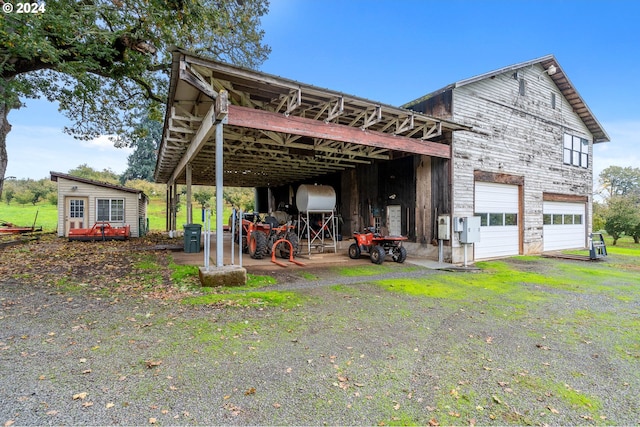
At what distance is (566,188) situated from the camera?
13336 millimetres

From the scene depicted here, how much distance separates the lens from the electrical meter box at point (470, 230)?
29.9ft

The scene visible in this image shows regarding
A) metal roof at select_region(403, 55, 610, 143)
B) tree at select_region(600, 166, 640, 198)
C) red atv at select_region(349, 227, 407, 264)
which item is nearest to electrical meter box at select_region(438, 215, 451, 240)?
red atv at select_region(349, 227, 407, 264)

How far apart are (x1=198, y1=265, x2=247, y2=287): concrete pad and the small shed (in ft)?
38.7

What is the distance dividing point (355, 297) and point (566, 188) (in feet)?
43.2

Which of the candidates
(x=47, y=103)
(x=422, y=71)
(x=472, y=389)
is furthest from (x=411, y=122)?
(x=422, y=71)

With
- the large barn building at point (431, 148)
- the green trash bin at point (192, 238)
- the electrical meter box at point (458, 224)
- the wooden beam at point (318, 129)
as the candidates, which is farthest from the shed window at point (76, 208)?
the electrical meter box at point (458, 224)

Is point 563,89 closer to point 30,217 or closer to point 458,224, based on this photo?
point 458,224

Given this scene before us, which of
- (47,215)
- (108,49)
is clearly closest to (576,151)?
(108,49)

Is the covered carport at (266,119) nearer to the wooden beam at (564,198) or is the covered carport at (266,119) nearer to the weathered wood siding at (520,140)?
the weathered wood siding at (520,140)

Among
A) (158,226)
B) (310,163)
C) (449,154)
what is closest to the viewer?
(449,154)

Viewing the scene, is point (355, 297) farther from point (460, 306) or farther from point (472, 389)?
point (472, 389)

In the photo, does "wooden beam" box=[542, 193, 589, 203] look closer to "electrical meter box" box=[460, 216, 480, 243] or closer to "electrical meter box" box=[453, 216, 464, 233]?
"electrical meter box" box=[460, 216, 480, 243]

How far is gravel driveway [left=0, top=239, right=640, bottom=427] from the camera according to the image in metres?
2.23

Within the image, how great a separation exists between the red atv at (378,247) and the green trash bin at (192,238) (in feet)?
17.2
